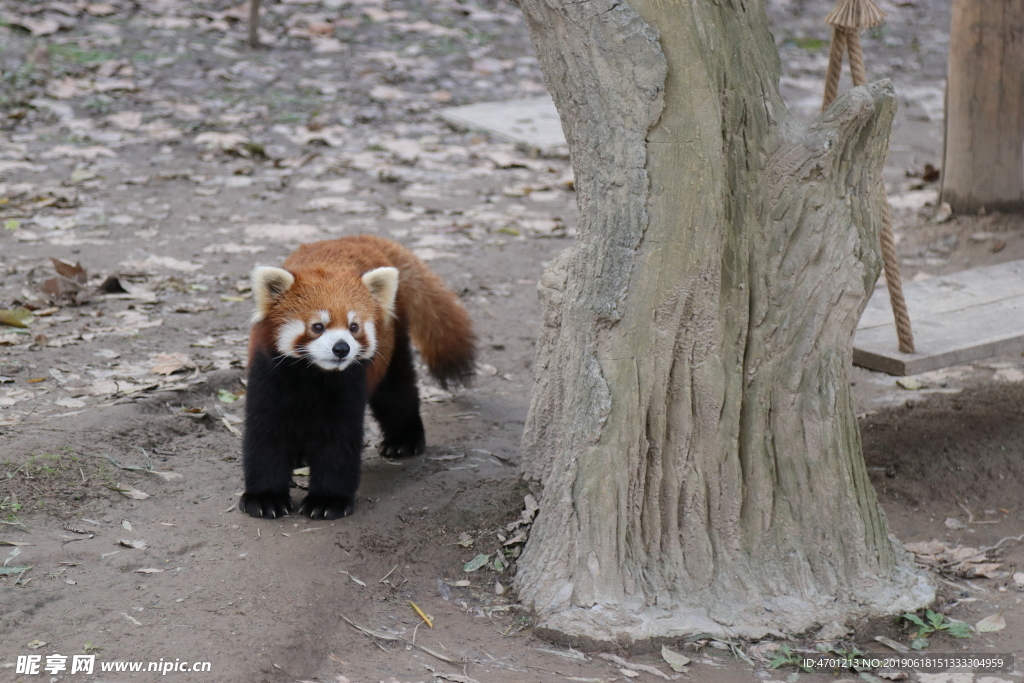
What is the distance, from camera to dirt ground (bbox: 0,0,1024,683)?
3.20 m

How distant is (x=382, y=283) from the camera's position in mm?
3934

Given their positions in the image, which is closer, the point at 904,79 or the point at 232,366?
the point at 232,366

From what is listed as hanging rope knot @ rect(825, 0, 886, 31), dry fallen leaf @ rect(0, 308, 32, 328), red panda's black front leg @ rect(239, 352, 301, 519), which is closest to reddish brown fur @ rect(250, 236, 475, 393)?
red panda's black front leg @ rect(239, 352, 301, 519)

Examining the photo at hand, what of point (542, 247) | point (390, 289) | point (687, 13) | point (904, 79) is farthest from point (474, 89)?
point (687, 13)

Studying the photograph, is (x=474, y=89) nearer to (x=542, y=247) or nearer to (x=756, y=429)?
(x=542, y=247)

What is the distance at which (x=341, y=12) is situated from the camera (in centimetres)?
1202

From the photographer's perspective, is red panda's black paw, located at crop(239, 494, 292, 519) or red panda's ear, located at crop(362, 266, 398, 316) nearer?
red panda's black paw, located at crop(239, 494, 292, 519)

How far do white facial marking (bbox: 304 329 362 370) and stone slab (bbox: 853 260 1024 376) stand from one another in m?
2.05

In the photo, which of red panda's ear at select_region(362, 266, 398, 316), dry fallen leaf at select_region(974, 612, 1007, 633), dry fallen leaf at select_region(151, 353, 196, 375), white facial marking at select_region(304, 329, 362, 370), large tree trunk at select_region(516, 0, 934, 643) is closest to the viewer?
large tree trunk at select_region(516, 0, 934, 643)

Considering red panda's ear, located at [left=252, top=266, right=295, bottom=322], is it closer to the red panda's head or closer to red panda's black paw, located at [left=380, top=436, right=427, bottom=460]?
the red panda's head

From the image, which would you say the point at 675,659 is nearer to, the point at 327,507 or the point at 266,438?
the point at 327,507

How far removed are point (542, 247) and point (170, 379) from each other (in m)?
3.01

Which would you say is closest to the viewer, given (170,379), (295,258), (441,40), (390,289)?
(390,289)

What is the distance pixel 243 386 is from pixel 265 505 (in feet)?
4.35
